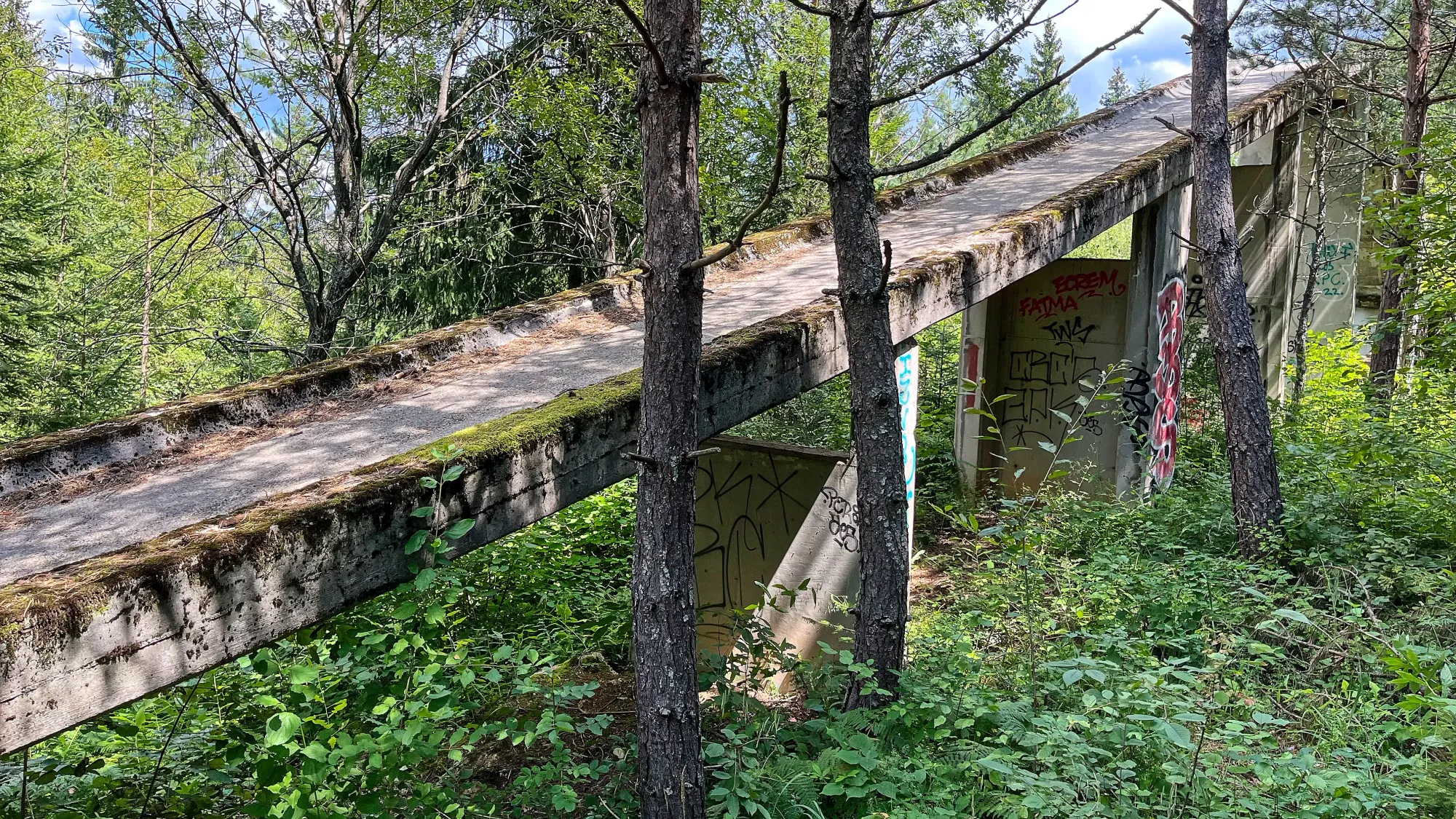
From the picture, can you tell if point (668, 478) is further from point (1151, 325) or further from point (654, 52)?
point (1151, 325)

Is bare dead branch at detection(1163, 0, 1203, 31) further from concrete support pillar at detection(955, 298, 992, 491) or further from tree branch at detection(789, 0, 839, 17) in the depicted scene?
concrete support pillar at detection(955, 298, 992, 491)

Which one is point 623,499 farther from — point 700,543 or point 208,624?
point 208,624

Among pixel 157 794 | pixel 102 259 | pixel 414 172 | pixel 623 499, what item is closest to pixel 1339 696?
pixel 157 794

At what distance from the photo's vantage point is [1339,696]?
4.10 m

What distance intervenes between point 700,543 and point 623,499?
2.32 meters

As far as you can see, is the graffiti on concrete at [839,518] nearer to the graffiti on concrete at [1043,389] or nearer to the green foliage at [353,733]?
the green foliage at [353,733]

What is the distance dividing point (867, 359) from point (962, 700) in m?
1.58

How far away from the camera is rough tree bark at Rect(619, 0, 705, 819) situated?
338cm

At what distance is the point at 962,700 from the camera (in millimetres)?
3795

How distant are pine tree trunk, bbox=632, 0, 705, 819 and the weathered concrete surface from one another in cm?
56

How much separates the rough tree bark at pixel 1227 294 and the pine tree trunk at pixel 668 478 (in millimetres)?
4730

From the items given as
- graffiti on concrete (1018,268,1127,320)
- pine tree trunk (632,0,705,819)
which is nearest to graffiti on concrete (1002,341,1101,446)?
graffiti on concrete (1018,268,1127,320)

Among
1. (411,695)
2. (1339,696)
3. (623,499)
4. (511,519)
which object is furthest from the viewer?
(623,499)

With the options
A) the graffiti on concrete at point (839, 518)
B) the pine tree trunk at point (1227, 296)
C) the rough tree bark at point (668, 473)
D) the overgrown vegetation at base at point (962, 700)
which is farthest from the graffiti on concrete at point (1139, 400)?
the rough tree bark at point (668, 473)
